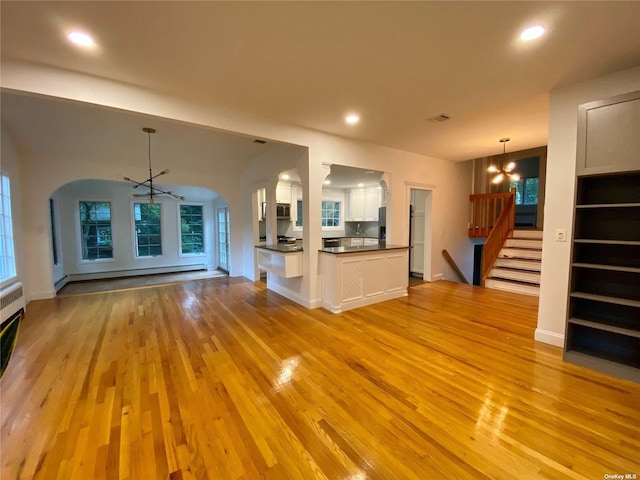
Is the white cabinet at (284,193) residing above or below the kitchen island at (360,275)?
above

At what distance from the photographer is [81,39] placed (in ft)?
6.59

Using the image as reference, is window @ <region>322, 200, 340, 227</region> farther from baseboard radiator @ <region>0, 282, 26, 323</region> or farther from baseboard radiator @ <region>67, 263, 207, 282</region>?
baseboard radiator @ <region>0, 282, 26, 323</region>

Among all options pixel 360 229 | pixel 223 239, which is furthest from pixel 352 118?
pixel 223 239

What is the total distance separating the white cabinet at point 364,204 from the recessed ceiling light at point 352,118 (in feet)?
14.2

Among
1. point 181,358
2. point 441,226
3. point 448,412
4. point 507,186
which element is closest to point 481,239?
point 441,226

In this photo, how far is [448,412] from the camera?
188 centimetres

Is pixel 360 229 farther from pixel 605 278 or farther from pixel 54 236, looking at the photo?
pixel 54 236

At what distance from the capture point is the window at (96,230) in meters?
7.04

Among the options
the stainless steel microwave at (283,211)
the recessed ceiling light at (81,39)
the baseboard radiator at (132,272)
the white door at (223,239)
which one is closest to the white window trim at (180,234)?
the baseboard radiator at (132,272)

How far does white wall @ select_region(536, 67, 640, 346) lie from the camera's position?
2.66 m

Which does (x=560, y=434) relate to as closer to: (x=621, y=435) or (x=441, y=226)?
(x=621, y=435)

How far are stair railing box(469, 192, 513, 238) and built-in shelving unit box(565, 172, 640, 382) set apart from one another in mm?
3891

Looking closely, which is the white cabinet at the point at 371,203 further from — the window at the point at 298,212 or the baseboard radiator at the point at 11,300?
the baseboard radiator at the point at 11,300

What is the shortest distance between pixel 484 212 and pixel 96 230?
10226 mm
